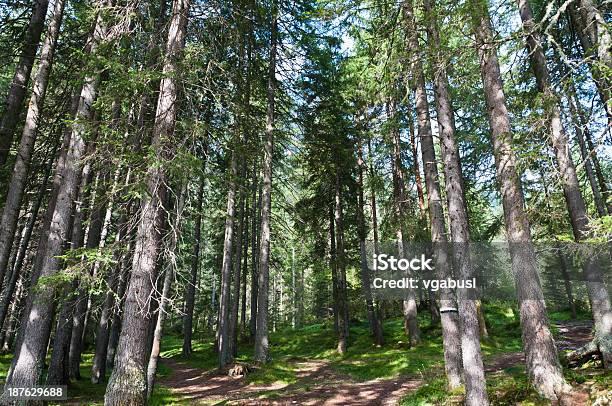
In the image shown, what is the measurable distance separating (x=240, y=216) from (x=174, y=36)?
11920 mm

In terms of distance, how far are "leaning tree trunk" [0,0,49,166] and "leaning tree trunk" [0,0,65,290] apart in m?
0.12

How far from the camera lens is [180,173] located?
6750 mm

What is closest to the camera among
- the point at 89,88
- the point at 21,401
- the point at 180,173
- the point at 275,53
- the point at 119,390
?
the point at 119,390

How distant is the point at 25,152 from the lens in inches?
360

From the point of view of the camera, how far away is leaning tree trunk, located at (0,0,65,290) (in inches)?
346

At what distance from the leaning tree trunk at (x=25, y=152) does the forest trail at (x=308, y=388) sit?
21.0ft

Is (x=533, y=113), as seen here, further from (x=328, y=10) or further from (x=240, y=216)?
(x=240, y=216)

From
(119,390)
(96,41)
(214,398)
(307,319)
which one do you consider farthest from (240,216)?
(307,319)

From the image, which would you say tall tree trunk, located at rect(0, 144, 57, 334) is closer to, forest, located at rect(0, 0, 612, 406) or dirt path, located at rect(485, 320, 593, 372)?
forest, located at rect(0, 0, 612, 406)

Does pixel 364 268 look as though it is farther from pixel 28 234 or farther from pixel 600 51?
pixel 28 234

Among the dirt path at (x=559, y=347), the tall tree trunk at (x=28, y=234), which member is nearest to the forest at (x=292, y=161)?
the dirt path at (x=559, y=347)

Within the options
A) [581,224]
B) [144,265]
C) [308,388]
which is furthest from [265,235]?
[581,224]

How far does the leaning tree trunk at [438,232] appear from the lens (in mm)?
8164

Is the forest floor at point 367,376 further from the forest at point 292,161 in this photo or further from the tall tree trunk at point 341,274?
the tall tree trunk at point 341,274
